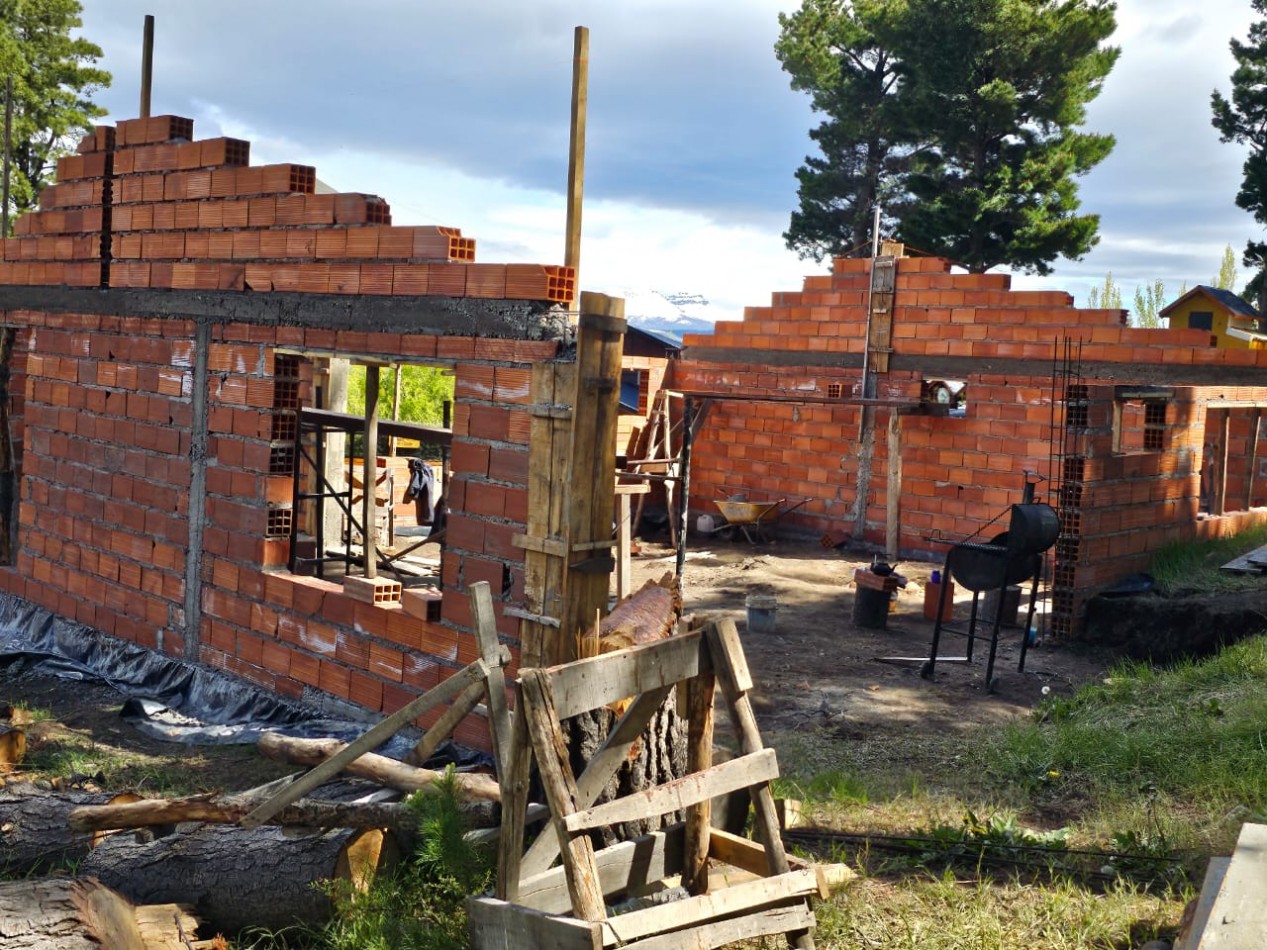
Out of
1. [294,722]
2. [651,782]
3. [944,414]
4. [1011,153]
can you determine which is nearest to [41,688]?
[294,722]

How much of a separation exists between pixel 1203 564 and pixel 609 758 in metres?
8.18

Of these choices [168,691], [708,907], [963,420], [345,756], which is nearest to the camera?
[708,907]

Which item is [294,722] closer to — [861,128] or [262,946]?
[262,946]

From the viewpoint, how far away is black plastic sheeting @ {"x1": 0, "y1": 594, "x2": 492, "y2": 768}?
6746 mm

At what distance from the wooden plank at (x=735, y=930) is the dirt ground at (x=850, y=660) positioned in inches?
115

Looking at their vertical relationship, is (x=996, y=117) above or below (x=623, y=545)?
above

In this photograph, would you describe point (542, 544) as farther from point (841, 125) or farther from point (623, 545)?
point (841, 125)

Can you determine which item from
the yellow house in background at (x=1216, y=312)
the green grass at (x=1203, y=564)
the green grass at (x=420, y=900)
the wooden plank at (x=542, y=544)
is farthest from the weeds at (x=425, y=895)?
the yellow house in background at (x=1216, y=312)

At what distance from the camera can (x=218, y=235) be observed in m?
7.47

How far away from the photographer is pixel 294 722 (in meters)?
7.00

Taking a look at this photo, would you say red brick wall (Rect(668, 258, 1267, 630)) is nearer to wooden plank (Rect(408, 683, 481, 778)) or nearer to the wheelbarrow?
the wheelbarrow

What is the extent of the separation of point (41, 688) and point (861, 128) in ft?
81.5

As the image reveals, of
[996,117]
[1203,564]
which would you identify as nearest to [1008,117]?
[996,117]

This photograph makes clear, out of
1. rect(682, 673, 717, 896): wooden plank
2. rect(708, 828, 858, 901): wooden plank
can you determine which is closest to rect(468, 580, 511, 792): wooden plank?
rect(682, 673, 717, 896): wooden plank
